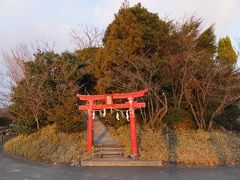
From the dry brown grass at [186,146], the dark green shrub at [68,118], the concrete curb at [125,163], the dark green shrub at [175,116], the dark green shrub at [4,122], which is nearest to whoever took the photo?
the concrete curb at [125,163]

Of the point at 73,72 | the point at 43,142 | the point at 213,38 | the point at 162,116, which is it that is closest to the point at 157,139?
the point at 162,116

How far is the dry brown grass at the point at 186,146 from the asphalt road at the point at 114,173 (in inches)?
34.8

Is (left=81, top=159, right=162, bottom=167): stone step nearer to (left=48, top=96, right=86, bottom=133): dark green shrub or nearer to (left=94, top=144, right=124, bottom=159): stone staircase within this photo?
(left=94, top=144, right=124, bottom=159): stone staircase

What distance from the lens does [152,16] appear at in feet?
61.9

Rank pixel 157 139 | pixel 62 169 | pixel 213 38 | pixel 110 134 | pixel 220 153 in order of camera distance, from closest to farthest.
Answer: pixel 62 169 < pixel 220 153 < pixel 157 139 < pixel 110 134 < pixel 213 38

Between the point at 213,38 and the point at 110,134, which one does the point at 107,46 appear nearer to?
the point at 110,134

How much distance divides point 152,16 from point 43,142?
31.0 feet

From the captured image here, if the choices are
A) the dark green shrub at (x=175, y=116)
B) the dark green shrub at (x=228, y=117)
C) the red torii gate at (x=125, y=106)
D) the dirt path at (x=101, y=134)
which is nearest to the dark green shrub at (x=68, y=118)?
the dirt path at (x=101, y=134)

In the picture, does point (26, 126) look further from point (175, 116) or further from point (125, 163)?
point (175, 116)

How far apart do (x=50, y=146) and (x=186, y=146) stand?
20.9 feet

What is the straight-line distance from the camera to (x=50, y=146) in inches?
603

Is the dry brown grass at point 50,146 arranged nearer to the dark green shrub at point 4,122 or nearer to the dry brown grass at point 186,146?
the dry brown grass at point 186,146

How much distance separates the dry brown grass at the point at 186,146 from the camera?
43.6 feet

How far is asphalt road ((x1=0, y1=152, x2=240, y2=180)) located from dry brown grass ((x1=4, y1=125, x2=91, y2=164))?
1198mm
